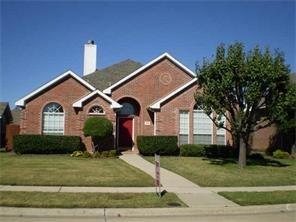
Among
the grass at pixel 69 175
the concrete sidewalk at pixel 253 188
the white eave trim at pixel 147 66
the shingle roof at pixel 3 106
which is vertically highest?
the white eave trim at pixel 147 66

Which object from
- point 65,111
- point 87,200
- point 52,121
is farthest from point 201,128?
point 87,200

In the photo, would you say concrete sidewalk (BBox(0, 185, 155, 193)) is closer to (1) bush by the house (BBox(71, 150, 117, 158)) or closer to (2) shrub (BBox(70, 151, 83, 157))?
(1) bush by the house (BBox(71, 150, 117, 158))

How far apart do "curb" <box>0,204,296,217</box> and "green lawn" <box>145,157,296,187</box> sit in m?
3.83

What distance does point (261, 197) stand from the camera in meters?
12.5

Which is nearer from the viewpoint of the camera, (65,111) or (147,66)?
(65,111)

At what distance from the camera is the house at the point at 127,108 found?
2730 centimetres

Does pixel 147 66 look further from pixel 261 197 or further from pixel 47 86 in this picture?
pixel 261 197

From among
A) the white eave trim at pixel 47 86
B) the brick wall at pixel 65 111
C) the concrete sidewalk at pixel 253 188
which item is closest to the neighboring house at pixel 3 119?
the brick wall at pixel 65 111

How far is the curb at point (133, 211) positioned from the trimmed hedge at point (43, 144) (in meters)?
15.6

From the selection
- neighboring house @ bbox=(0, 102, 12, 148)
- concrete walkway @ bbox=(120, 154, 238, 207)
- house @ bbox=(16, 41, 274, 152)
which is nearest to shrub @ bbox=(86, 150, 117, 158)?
house @ bbox=(16, 41, 274, 152)

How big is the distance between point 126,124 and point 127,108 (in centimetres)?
113

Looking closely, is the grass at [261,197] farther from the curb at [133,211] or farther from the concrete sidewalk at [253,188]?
the concrete sidewalk at [253,188]

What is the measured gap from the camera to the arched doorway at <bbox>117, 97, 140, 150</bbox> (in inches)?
1190

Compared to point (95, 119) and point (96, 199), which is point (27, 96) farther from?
point (96, 199)
